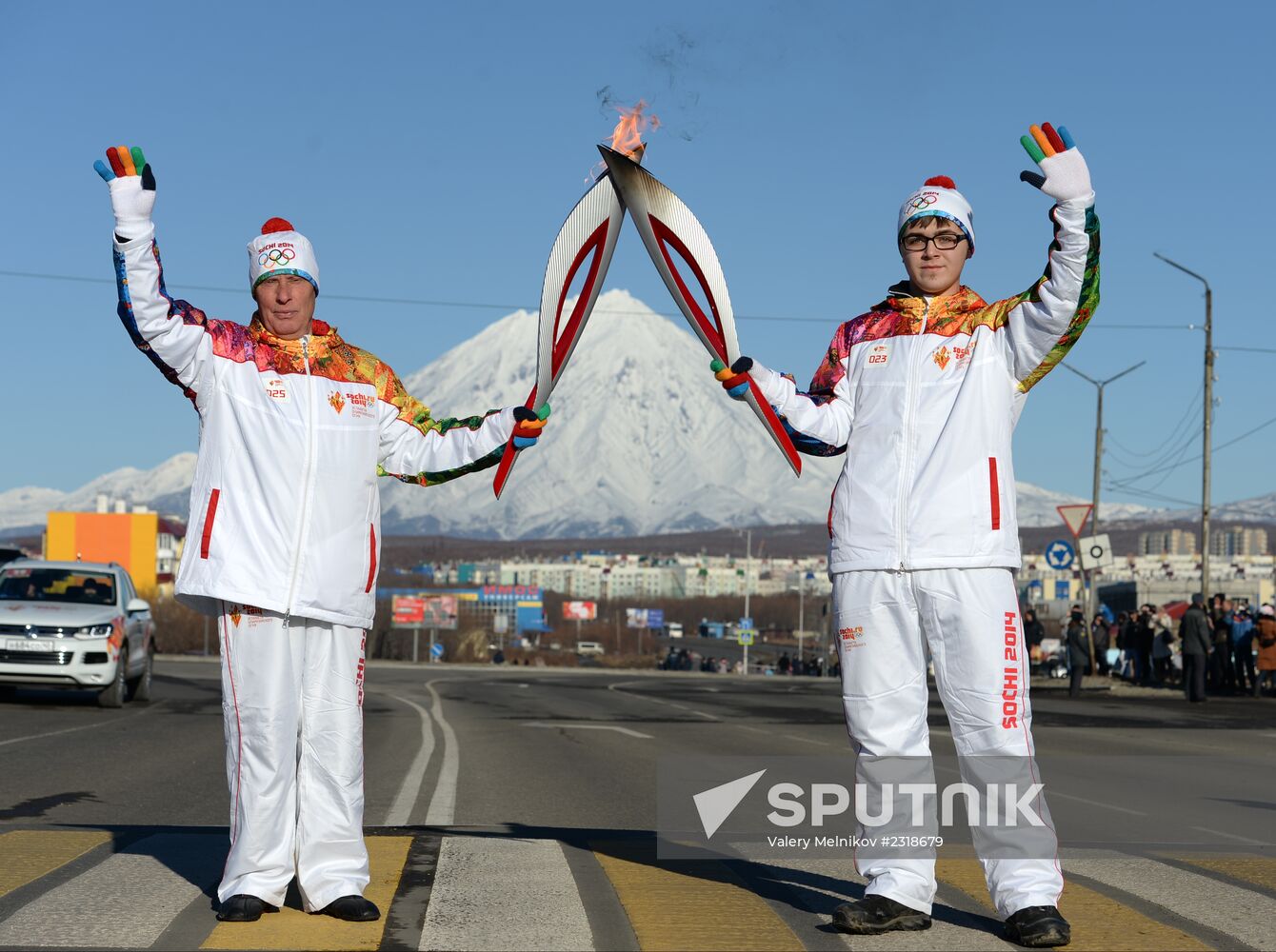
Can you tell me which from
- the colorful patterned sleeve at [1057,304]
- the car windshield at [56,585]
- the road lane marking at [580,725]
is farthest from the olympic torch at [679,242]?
the car windshield at [56,585]

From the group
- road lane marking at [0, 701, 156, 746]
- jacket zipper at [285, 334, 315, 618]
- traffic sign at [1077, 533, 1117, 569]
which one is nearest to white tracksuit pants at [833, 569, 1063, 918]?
jacket zipper at [285, 334, 315, 618]

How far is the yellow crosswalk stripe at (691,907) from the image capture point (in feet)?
16.8

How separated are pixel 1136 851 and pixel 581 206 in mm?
4020

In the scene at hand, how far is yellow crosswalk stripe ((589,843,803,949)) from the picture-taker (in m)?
5.11

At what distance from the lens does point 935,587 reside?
5434 mm

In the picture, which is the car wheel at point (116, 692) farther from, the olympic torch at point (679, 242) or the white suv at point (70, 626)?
the olympic torch at point (679, 242)

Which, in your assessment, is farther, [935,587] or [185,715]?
[185,715]

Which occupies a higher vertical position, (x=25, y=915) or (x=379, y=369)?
(x=379, y=369)

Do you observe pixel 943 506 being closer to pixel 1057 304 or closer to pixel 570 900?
pixel 1057 304

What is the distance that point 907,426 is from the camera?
18.6 ft

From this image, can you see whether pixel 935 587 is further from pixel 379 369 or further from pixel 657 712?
pixel 657 712

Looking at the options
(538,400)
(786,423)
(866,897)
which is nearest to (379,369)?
(538,400)

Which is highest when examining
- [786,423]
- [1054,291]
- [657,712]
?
[1054,291]

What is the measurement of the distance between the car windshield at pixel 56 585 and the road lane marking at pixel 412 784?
4.33m
